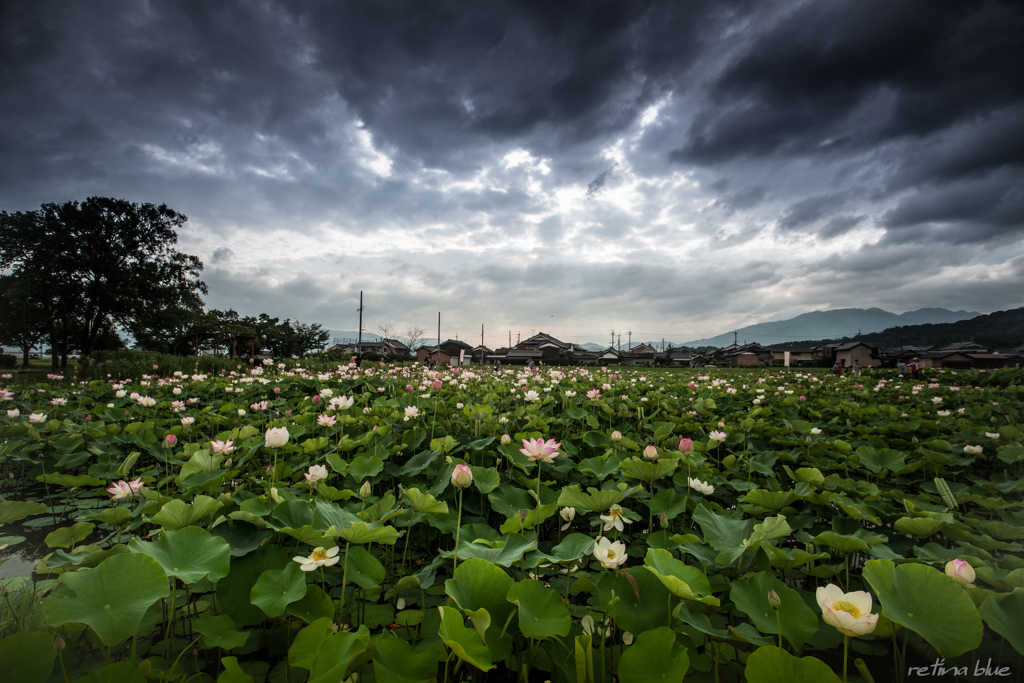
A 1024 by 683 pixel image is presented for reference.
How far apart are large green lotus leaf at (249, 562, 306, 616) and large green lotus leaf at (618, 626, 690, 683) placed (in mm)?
765

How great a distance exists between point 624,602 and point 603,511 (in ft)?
1.33

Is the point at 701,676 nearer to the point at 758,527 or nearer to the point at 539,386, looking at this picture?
the point at 758,527

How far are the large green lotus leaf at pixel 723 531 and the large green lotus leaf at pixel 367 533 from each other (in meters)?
0.93

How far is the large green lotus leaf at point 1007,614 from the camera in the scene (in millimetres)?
822

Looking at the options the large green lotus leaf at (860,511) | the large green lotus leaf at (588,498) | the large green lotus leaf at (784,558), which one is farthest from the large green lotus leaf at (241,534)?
the large green lotus leaf at (860,511)

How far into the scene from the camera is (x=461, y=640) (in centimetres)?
83

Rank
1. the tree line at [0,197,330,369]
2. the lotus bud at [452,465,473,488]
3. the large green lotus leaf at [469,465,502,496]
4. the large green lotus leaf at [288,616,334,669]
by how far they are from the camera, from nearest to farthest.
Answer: the large green lotus leaf at [288,616,334,669]
the lotus bud at [452,465,473,488]
the large green lotus leaf at [469,465,502,496]
the tree line at [0,197,330,369]

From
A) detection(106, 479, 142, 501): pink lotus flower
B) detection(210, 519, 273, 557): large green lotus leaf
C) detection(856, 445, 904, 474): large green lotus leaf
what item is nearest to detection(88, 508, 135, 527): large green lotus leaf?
detection(106, 479, 142, 501): pink lotus flower

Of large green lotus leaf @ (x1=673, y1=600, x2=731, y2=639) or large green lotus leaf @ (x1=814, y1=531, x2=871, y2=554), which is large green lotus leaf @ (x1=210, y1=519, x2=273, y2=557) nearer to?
large green lotus leaf @ (x1=673, y1=600, x2=731, y2=639)

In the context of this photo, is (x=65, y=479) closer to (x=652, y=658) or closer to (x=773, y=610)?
(x=652, y=658)

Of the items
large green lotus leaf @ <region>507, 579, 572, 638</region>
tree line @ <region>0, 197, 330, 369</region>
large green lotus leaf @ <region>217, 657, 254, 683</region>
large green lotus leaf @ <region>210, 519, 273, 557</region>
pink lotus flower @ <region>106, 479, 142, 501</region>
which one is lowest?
large green lotus leaf @ <region>217, 657, 254, 683</region>

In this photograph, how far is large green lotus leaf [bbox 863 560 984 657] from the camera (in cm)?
81

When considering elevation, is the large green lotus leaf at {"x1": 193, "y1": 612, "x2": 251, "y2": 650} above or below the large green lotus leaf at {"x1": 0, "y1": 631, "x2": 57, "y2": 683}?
below

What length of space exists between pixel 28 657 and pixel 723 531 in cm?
171
